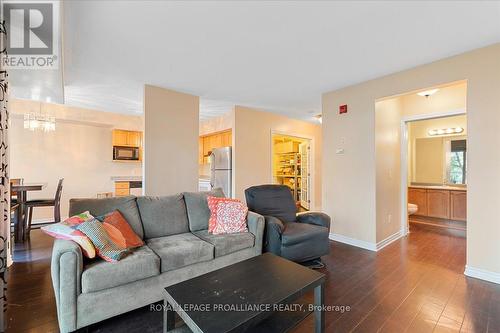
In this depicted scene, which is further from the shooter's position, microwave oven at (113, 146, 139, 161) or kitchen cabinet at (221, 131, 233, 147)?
microwave oven at (113, 146, 139, 161)

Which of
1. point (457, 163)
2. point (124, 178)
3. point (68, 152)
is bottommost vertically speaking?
point (124, 178)

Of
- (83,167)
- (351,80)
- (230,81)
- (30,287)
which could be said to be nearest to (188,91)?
(230,81)

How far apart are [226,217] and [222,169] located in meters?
2.57

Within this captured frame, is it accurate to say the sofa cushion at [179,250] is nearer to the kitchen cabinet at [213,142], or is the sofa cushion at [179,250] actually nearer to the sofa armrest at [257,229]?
the sofa armrest at [257,229]

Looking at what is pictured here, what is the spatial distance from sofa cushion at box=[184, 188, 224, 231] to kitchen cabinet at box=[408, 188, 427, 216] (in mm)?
4766

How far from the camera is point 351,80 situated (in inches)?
133

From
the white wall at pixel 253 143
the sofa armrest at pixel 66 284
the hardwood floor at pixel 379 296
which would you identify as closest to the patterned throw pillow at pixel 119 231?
the sofa armrest at pixel 66 284

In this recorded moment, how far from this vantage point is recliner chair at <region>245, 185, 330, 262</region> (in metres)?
2.50

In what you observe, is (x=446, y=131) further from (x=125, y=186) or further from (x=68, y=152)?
(x=68, y=152)

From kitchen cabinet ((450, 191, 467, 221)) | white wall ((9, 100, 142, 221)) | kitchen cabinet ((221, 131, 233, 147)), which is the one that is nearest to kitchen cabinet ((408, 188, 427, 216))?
kitchen cabinet ((450, 191, 467, 221))

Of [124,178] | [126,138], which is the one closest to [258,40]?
[126,138]

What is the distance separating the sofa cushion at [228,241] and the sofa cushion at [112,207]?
0.63 meters

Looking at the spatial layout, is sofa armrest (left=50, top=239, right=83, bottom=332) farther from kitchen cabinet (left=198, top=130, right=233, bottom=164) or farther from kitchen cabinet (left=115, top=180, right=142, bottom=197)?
kitchen cabinet (left=115, top=180, right=142, bottom=197)

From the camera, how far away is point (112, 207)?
2238 millimetres
